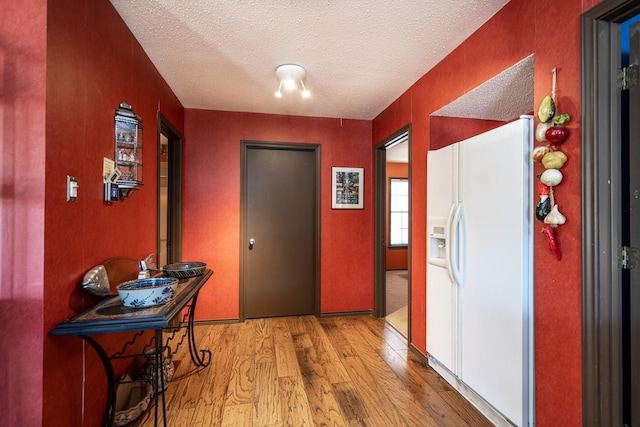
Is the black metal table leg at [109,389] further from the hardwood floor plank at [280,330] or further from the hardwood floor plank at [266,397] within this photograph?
the hardwood floor plank at [280,330]

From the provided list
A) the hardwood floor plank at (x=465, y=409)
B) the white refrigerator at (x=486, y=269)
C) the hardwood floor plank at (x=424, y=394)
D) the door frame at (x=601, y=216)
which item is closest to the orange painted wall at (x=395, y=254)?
the hardwood floor plank at (x=424, y=394)

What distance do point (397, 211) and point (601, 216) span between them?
5.40 metres

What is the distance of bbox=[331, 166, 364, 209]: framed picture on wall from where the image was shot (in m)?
3.59

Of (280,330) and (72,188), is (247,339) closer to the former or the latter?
(280,330)

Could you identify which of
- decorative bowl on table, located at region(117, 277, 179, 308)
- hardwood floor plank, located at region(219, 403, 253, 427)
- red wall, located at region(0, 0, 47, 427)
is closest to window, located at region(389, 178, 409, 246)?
hardwood floor plank, located at region(219, 403, 253, 427)

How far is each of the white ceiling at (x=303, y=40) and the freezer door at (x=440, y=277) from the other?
78cm

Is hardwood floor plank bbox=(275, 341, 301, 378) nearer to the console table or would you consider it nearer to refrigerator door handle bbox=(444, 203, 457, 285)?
the console table

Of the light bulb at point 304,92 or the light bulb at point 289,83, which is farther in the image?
the light bulb at point 304,92

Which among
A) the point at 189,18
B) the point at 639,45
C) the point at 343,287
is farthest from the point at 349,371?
the point at 189,18

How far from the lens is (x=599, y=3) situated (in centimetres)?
119

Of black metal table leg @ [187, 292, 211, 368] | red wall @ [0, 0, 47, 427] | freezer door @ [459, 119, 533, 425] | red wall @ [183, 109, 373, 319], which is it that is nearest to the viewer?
red wall @ [0, 0, 47, 427]

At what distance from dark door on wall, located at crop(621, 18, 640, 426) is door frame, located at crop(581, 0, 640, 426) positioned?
4 centimetres

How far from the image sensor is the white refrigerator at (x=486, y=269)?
1531mm

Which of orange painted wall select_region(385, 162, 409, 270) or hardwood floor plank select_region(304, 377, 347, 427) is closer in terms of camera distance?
hardwood floor plank select_region(304, 377, 347, 427)
